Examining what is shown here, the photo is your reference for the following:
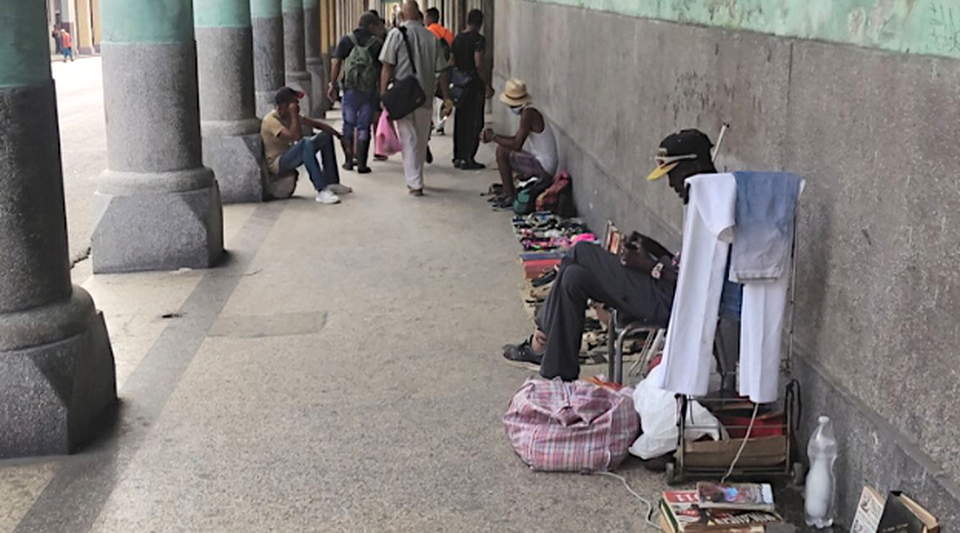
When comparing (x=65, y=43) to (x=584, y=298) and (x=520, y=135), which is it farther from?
(x=584, y=298)

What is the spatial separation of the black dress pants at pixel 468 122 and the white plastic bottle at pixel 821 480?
902 cm

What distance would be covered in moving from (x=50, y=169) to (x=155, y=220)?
2999 millimetres

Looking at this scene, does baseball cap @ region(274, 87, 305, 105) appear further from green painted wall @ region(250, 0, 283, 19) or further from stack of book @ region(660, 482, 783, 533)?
stack of book @ region(660, 482, 783, 533)

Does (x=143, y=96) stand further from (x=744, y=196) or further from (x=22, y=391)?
(x=744, y=196)

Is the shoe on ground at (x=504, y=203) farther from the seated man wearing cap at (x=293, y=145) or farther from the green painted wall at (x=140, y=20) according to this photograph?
the green painted wall at (x=140, y=20)

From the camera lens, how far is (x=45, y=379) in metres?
4.35

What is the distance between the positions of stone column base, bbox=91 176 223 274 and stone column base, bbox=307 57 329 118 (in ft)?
31.0

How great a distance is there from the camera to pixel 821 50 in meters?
4.02

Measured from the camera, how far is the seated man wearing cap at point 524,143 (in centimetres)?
948

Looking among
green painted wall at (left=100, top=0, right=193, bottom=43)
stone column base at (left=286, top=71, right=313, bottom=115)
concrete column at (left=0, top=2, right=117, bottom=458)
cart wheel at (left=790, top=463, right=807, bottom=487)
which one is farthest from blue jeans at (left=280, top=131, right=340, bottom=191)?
cart wheel at (left=790, top=463, right=807, bottom=487)

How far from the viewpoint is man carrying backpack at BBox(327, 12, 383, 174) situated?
462 inches

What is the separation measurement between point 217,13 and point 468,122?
11.9 ft

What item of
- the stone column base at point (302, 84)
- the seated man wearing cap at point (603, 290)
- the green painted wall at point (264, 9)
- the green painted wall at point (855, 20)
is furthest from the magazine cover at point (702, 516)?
the stone column base at point (302, 84)

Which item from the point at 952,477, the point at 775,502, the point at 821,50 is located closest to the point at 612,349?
the point at 775,502
